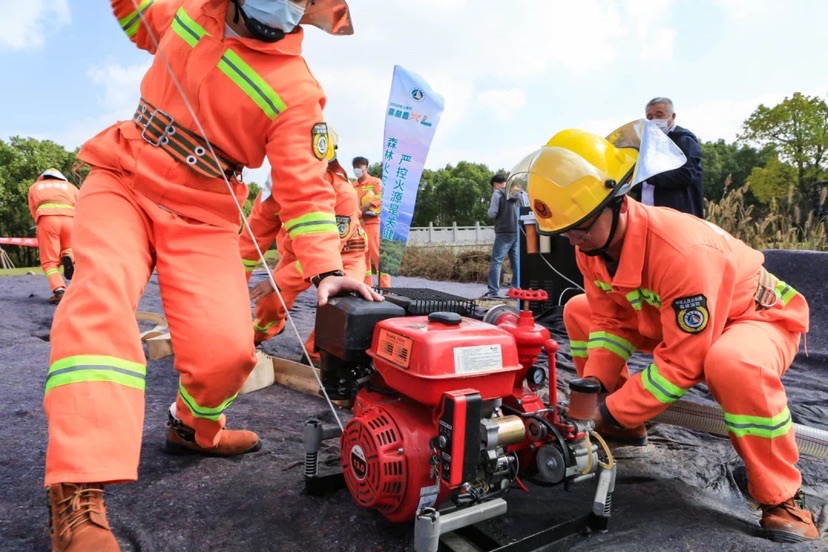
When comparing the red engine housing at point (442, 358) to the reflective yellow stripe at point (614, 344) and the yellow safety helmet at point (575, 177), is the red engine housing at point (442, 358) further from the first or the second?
the reflective yellow stripe at point (614, 344)

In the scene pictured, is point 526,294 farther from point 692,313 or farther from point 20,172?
point 20,172

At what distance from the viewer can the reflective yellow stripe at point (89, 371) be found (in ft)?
4.72

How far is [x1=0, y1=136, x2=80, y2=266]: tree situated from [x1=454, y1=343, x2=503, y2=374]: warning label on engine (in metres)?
27.3

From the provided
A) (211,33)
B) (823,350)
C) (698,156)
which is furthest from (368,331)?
(823,350)

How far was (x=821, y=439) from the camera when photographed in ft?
6.45

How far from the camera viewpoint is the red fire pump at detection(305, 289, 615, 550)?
1.48 m

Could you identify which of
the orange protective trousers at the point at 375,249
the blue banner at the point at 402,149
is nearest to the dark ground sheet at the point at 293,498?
the orange protective trousers at the point at 375,249

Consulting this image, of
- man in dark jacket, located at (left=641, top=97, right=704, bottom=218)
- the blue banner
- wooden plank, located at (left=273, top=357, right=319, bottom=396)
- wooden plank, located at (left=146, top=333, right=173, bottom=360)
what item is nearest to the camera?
wooden plank, located at (left=273, top=357, right=319, bottom=396)

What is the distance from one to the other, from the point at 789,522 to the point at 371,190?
6635 millimetres

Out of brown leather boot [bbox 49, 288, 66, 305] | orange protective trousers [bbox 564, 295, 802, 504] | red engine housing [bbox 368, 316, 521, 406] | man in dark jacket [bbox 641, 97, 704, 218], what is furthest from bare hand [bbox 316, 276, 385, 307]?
brown leather boot [bbox 49, 288, 66, 305]

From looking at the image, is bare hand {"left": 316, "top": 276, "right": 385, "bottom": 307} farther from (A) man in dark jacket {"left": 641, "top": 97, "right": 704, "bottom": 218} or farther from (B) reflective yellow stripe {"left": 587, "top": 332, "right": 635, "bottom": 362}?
(A) man in dark jacket {"left": 641, "top": 97, "right": 704, "bottom": 218}

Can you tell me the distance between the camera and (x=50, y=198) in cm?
701

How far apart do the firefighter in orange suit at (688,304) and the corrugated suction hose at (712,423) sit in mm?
225

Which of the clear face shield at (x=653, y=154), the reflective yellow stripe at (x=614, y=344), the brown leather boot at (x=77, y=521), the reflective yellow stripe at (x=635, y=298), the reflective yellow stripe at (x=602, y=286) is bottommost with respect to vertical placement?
the brown leather boot at (x=77, y=521)
